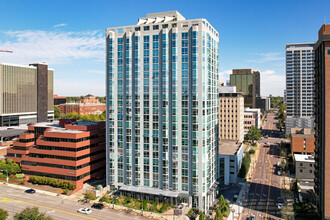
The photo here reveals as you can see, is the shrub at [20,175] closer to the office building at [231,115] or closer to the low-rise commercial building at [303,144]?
the office building at [231,115]

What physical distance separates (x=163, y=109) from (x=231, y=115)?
101m

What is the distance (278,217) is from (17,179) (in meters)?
98.0

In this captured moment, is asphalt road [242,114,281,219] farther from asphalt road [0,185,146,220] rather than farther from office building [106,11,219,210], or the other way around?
asphalt road [0,185,146,220]

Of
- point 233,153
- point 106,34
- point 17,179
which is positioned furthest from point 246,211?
point 17,179

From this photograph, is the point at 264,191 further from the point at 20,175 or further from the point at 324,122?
the point at 20,175

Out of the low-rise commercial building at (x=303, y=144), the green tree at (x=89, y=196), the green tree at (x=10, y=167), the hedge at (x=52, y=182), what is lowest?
the green tree at (x=89, y=196)

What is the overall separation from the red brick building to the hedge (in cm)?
172

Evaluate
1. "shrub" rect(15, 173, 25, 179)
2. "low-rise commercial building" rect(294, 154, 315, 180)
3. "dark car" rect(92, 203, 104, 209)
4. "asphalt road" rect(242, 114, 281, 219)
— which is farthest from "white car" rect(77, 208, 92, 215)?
"low-rise commercial building" rect(294, 154, 315, 180)

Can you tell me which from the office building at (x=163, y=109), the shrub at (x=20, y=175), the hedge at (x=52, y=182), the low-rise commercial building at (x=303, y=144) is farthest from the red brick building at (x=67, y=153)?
the low-rise commercial building at (x=303, y=144)

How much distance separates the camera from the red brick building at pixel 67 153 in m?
98.8

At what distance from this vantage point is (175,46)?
8806 centimetres

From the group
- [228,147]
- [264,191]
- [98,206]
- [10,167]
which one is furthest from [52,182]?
[264,191]

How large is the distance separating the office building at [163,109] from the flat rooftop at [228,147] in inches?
934

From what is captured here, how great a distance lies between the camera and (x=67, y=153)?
99062 mm
